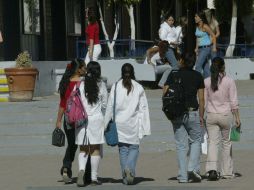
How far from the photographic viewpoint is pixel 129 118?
12.4m

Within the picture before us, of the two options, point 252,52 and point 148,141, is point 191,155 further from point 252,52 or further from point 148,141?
point 252,52

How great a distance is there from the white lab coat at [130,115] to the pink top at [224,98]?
1044 mm

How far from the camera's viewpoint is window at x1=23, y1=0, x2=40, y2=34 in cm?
2727

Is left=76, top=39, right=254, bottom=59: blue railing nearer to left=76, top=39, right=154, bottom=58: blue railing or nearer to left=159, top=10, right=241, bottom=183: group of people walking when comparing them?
left=76, top=39, right=154, bottom=58: blue railing

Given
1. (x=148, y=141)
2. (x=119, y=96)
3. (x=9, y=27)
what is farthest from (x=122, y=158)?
(x=9, y=27)

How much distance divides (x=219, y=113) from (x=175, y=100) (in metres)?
0.75

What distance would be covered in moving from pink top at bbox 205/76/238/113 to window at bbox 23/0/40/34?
48.8 ft

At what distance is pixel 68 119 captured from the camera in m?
12.4

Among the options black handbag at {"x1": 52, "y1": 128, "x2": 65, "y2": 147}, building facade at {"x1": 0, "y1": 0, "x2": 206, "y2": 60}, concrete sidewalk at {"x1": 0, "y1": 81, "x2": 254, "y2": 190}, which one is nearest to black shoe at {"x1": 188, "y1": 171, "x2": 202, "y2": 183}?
concrete sidewalk at {"x1": 0, "y1": 81, "x2": 254, "y2": 190}

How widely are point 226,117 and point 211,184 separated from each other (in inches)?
39.0

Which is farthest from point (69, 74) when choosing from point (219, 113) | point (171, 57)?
point (171, 57)

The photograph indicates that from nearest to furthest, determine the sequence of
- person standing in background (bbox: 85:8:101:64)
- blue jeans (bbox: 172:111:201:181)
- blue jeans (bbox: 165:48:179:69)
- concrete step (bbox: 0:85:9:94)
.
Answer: blue jeans (bbox: 172:111:201:181), concrete step (bbox: 0:85:9:94), person standing in background (bbox: 85:8:101:64), blue jeans (bbox: 165:48:179:69)

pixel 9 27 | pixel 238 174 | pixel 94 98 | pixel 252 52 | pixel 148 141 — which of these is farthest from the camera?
pixel 252 52

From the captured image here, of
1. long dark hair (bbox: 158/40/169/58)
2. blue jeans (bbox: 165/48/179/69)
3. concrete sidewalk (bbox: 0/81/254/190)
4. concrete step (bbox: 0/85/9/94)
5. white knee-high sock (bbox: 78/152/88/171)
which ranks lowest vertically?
concrete sidewalk (bbox: 0/81/254/190)
